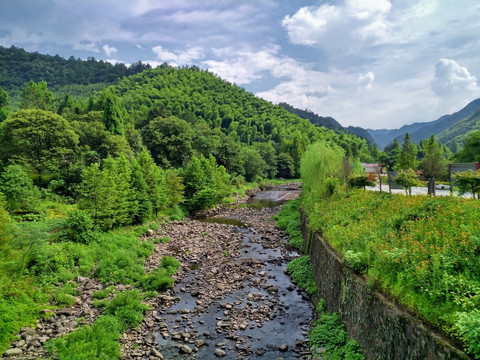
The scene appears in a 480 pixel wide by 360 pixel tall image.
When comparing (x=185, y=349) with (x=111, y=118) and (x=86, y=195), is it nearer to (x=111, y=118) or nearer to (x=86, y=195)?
(x=86, y=195)

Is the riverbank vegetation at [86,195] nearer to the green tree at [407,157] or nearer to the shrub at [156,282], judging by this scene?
the shrub at [156,282]

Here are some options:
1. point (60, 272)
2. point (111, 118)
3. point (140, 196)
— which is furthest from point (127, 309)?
point (111, 118)

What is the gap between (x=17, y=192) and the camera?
944 inches

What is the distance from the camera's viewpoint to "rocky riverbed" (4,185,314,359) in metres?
11.7

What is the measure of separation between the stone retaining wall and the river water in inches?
85.2

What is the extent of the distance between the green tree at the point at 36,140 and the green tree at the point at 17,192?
26.9ft

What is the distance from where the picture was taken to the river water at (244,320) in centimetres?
1172

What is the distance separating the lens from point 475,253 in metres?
7.67

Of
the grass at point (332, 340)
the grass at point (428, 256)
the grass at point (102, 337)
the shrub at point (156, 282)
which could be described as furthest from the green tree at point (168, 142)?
the grass at point (332, 340)

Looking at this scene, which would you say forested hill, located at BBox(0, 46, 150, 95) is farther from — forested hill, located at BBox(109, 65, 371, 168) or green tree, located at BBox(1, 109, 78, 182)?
green tree, located at BBox(1, 109, 78, 182)

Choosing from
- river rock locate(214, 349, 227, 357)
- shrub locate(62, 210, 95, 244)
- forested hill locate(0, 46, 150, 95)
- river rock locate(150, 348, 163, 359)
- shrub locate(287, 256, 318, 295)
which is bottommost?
river rock locate(214, 349, 227, 357)

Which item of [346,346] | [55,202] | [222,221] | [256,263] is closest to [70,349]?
[346,346]

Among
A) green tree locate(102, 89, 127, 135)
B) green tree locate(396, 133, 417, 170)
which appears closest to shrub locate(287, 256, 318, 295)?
green tree locate(102, 89, 127, 135)

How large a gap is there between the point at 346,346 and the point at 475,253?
5.33 m
